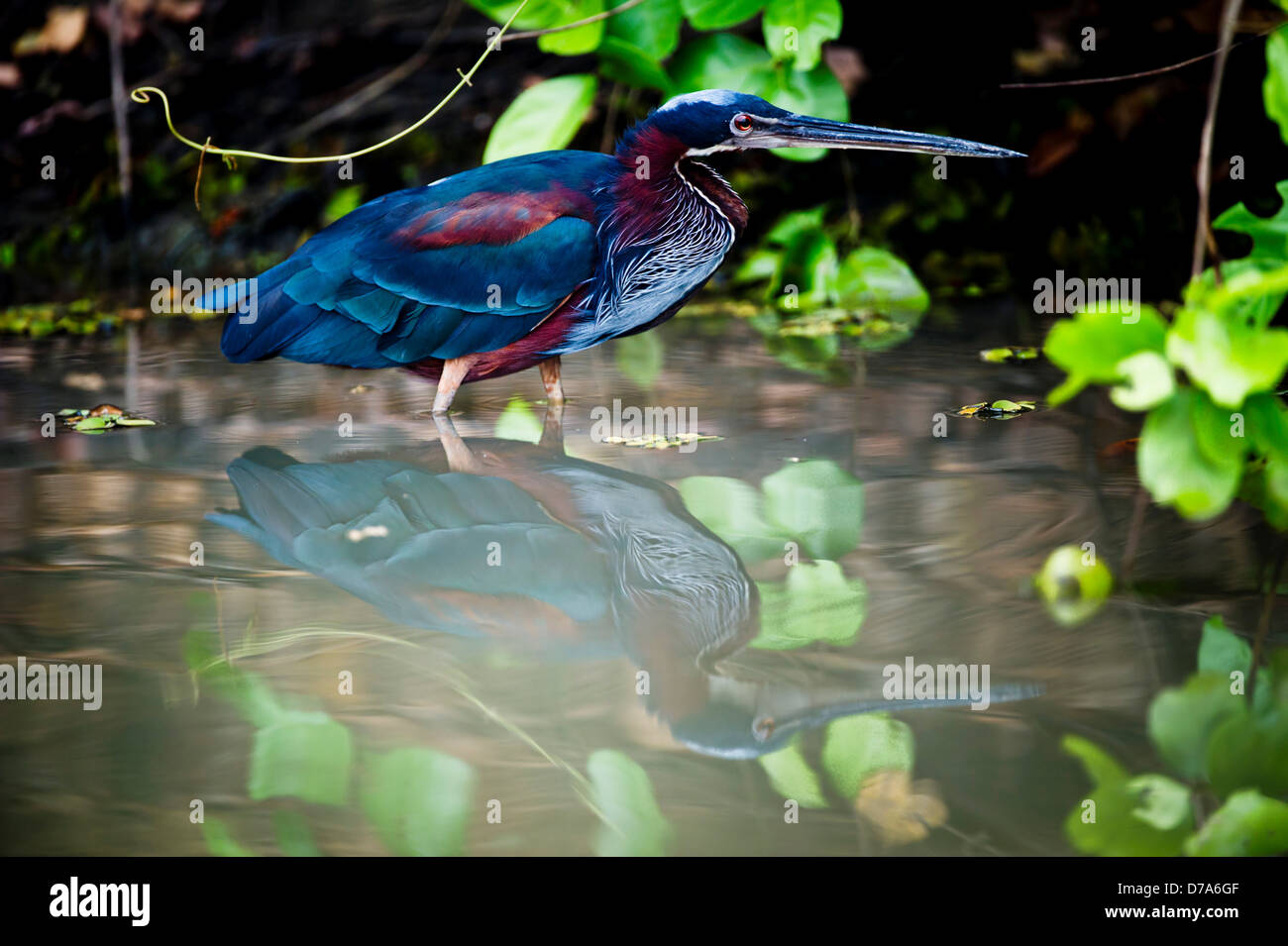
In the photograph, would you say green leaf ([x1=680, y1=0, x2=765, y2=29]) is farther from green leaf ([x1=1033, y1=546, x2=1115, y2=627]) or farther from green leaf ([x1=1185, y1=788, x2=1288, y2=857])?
green leaf ([x1=1185, y1=788, x2=1288, y2=857])

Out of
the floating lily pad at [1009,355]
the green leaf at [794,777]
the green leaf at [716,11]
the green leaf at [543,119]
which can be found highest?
the green leaf at [716,11]

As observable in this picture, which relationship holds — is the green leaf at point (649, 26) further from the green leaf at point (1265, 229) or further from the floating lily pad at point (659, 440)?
the green leaf at point (1265, 229)

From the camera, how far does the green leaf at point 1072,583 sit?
2.45 metres

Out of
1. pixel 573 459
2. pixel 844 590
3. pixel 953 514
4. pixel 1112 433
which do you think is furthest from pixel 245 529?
pixel 1112 433

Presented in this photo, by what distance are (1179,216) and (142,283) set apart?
5266 millimetres

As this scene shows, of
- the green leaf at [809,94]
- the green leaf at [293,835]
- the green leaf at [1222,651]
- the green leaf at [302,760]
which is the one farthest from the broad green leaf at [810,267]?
the green leaf at [293,835]

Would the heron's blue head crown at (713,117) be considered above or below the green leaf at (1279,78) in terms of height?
above

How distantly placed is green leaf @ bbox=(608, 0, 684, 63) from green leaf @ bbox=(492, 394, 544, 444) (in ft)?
3.89

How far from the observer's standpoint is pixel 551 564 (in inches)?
109

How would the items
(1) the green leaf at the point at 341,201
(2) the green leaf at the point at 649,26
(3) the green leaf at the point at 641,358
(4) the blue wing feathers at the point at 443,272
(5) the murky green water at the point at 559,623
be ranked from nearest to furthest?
(5) the murky green water at the point at 559,623 → (4) the blue wing feathers at the point at 443,272 → (2) the green leaf at the point at 649,26 → (3) the green leaf at the point at 641,358 → (1) the green leaf at the point at 341,201

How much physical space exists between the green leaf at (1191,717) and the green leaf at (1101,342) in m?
0.49

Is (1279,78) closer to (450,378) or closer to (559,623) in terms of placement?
(559,623)

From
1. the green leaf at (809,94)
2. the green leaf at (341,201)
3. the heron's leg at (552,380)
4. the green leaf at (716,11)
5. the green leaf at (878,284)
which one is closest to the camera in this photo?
the green leaf at (716,11)

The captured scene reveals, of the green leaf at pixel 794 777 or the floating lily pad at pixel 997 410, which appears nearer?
the green leaf at pixel 794 777
